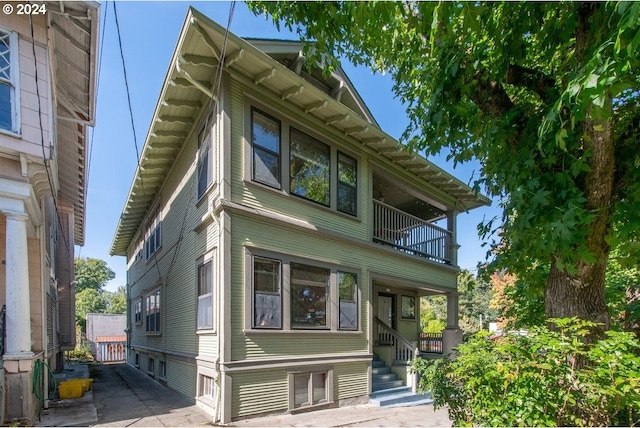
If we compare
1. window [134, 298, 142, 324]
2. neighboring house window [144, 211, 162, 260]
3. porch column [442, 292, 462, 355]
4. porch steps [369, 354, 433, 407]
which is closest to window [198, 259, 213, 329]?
porch steps [369, 354, 433, 407]

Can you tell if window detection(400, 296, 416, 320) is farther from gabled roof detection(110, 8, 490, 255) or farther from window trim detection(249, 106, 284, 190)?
window trim detection(249, 106, 284, 190)

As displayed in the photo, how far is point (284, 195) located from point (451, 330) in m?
7.82

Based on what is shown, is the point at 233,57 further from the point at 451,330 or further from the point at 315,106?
the point at 451,330

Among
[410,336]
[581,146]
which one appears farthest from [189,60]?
[410,336]

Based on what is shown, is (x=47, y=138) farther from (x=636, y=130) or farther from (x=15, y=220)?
(x=636, y=130)

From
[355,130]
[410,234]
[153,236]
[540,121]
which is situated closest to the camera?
[540,121]

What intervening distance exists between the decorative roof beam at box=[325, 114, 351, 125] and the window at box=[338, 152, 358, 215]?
87cm

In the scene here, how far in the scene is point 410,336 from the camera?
1392 cm

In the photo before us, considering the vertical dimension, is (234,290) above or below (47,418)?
above

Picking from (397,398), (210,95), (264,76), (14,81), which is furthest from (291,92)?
(397,398)

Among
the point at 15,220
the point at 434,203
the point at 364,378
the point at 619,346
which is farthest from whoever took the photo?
the point at 434,203

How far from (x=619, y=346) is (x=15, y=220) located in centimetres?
779

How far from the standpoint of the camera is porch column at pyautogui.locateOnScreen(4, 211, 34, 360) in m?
5.68

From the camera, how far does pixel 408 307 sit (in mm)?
14086
